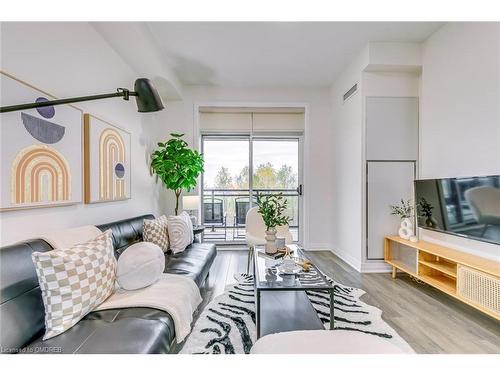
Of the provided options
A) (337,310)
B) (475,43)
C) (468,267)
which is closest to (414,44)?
(475,43)

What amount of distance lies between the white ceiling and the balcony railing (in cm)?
197

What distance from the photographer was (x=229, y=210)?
15.5 ft

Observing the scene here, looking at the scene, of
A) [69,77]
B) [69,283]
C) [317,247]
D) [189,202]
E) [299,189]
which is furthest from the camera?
[299,189]

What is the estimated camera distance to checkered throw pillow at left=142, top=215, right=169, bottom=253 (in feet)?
8.18

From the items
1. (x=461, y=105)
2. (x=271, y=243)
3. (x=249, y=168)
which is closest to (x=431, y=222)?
(x=461, y=105)

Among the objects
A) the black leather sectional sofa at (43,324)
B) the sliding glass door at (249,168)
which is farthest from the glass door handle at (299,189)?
the black leather sectional sofa at (43,324)

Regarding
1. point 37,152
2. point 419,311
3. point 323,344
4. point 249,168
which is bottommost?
point 419,311

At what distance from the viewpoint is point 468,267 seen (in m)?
2.03

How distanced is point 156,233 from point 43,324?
4.42ft

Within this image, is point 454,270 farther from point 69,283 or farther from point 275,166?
point 69,283

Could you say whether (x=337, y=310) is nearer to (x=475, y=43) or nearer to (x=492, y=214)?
(x=492, y=214)

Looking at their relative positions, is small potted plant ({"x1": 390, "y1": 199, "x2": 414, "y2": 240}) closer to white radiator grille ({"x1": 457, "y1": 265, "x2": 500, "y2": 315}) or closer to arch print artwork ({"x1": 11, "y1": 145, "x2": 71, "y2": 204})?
white radiator grille ({"x1": 457, "y1": 265, "x2": 500, "y2": 315})

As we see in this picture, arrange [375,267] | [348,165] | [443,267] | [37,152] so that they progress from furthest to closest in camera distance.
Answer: [348,165] < [375,267] < [443,267] < [37,152]
